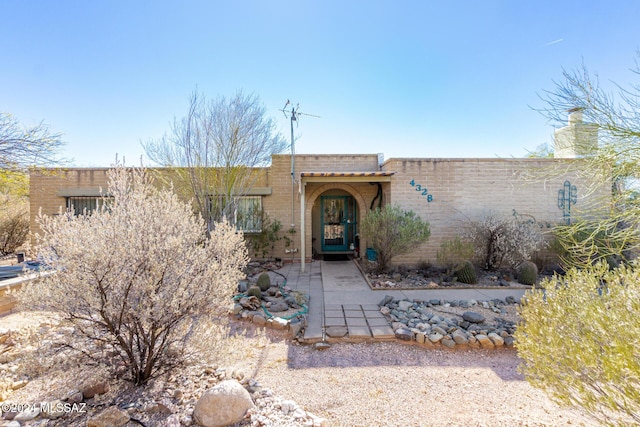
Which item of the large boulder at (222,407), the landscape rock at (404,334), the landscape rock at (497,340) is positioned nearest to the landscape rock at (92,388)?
the large boulder at (222,407)

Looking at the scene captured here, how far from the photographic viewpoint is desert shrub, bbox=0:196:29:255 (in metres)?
12.0

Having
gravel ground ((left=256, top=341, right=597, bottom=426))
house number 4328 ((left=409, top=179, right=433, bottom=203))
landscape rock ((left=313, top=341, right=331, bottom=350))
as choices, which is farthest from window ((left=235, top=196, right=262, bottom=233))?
landscape rock ((left=313, top=341, right=331, bottom=350))

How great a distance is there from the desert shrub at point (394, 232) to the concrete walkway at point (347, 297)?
1.19 metres

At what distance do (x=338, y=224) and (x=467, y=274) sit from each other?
17.4ft

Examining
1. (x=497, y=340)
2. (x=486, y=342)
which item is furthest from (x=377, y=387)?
(x=497, y=340)

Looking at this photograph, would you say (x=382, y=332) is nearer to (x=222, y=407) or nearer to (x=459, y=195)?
(x=222, y=407)

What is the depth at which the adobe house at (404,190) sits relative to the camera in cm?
911

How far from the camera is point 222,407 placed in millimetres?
2443

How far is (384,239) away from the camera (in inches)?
309

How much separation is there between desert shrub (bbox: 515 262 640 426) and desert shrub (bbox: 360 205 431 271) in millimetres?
5097

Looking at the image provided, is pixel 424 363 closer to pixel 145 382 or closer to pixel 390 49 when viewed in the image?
pixel 145 382

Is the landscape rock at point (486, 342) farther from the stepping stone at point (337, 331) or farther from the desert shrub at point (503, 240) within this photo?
the desert shrub at point (503, 240)

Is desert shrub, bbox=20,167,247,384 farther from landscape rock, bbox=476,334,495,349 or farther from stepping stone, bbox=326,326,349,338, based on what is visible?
landscape rock, bbox=476,334,495,349

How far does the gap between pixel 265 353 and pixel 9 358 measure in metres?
3.19
